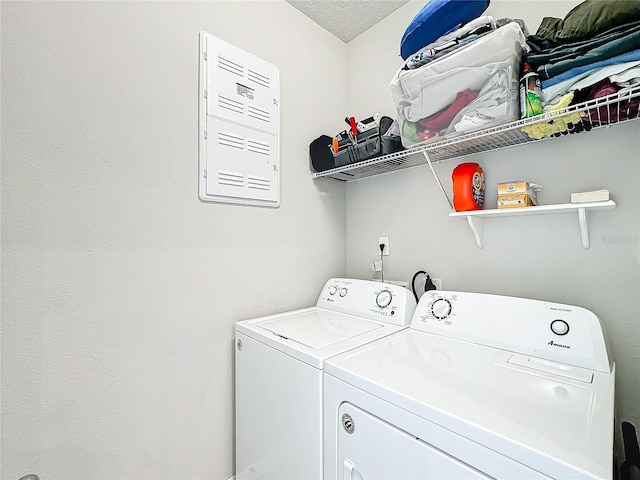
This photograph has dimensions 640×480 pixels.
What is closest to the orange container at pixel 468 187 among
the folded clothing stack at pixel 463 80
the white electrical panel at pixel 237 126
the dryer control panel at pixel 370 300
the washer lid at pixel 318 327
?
the folded clothing stack at pixel 463 80

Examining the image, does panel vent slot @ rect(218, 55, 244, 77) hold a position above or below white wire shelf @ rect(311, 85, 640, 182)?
above

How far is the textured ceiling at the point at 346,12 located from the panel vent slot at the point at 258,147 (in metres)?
0.94

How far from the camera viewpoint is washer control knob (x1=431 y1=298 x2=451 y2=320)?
4.17ft

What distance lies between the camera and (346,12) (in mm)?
1833

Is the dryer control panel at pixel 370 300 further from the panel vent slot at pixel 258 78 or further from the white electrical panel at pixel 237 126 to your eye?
the panel vent slot at pixel 258 78

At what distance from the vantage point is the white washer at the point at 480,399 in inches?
23.6

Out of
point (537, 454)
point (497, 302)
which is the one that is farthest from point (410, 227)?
point (537, 454)

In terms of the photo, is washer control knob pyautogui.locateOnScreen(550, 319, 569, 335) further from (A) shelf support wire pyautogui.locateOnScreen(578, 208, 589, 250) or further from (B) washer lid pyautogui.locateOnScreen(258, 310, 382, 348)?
(B) washer lid pyautogui.locateOnScreen(258, 310, 382, 348)

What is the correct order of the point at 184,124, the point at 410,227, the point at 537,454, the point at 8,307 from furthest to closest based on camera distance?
the point at 410,227
the point at 184,124
the point at 8,307
the point at 537,454

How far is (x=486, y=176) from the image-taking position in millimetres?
1419

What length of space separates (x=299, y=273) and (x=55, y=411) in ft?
3.86

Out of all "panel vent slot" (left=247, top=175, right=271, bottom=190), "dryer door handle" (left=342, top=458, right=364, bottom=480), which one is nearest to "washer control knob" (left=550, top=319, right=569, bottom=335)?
"dryer door handle" (left=342, top=458, right=364, bottom=480)

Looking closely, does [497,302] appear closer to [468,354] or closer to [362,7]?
[468,354]

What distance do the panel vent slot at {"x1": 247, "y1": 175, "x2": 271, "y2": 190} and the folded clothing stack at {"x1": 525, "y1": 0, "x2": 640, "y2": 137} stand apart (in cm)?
123
